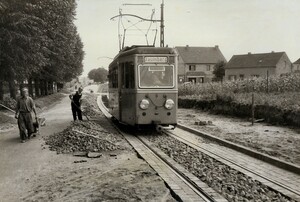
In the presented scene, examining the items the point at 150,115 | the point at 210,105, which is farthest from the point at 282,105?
the point at 210,105

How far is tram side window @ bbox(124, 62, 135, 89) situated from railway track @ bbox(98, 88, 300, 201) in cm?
285

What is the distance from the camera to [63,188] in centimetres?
732

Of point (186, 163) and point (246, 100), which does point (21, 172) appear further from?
point (246, 100)

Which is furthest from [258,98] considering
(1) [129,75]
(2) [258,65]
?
(2) [258,65]

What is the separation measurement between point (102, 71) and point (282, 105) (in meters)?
172

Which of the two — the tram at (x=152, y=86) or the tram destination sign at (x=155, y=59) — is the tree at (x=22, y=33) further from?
the tram destination sign at (x=155, y=59)

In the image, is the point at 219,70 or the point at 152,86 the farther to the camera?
the point at 219,70

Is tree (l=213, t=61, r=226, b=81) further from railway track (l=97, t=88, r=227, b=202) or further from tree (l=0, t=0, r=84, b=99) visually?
railway track (l=97, t=88, r=227, b=202)

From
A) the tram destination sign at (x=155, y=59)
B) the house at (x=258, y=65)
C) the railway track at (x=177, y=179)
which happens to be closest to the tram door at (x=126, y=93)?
the tram destination sign at (x=155, y=59)

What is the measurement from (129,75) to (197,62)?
7759 cm

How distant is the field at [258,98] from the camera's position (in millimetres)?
17497

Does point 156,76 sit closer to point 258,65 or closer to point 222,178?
point 222,178

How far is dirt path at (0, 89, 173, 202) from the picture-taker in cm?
683

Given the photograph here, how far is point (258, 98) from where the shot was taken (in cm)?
2167
